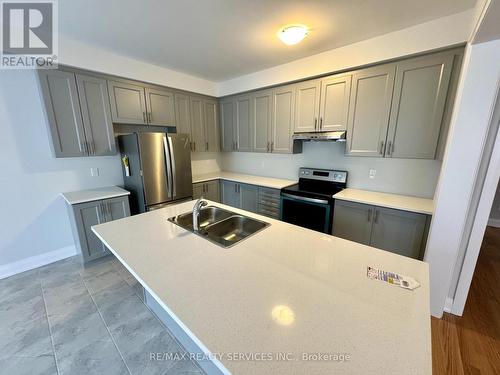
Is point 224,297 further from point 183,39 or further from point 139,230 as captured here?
point 183,39

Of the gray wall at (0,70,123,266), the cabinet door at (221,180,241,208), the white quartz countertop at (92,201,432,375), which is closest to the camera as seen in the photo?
the white quartz countertop at (92,201,432,375)

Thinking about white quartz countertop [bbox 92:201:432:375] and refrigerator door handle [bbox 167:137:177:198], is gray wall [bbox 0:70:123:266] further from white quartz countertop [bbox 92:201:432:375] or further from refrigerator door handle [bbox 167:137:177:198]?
white quartz countertop [bbox 92:201:432:375]

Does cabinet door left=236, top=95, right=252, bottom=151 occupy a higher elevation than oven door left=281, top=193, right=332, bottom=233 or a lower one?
higher

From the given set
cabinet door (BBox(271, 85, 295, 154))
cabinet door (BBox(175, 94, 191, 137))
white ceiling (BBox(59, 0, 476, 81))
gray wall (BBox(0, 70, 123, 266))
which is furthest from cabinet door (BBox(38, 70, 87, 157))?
cabinet door (BBox(271, 85, 295, 154))

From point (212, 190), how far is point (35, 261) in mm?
2458

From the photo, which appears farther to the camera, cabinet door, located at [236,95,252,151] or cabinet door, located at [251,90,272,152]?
cabinet door, located at [236,95,252,151]

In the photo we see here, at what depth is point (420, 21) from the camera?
6.12ft

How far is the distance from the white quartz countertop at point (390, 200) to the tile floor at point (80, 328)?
6.94 ft

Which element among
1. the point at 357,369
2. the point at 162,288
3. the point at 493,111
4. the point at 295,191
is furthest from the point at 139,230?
the point at 493,111

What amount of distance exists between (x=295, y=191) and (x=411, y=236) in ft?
4.18

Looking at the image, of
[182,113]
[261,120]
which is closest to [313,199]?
[261,120]

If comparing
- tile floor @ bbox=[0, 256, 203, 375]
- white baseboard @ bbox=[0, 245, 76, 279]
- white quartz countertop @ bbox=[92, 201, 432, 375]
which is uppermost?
white quartz countertop @ bbox=[92, 201, 432, 375]

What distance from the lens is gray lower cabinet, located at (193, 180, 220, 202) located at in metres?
3.47

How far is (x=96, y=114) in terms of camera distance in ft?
8.39
